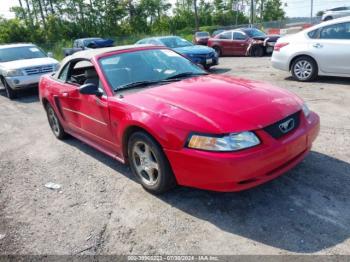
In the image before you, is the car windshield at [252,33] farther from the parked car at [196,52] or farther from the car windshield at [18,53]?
the car windshield at [18,53]

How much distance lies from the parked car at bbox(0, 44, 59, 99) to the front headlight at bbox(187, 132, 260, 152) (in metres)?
8.26

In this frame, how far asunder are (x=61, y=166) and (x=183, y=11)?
5493 cm

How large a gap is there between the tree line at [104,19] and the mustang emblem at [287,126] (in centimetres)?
4133

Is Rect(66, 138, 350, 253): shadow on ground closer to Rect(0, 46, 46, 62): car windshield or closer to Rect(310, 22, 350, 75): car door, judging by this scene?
Rect(310, 22, 350, 75): car door

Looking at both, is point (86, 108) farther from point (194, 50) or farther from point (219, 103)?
point (194, 50)

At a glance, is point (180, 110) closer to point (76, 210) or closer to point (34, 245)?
point (76, 210)


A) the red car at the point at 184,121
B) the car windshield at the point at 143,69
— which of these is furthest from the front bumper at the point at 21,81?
the car windshield at the point at 143,69

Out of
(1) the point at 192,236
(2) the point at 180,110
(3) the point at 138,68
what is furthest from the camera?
(3) the point at 138,68

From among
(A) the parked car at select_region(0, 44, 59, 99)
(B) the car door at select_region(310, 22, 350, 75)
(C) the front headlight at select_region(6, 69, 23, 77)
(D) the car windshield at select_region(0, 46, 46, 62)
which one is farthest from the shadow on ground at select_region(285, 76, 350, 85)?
(D) the car windshield at select_region(0, 46, 46, 62)

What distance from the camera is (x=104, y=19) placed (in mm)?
48000

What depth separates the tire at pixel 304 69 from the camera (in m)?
8.53

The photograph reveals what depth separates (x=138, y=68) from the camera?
4383 millimetres

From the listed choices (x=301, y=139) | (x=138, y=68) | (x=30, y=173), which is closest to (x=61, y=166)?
(x=30, y=173)

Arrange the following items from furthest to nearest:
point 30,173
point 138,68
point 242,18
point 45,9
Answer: point 242,18 → point 45,9 → point 30,173 → point 138,68
